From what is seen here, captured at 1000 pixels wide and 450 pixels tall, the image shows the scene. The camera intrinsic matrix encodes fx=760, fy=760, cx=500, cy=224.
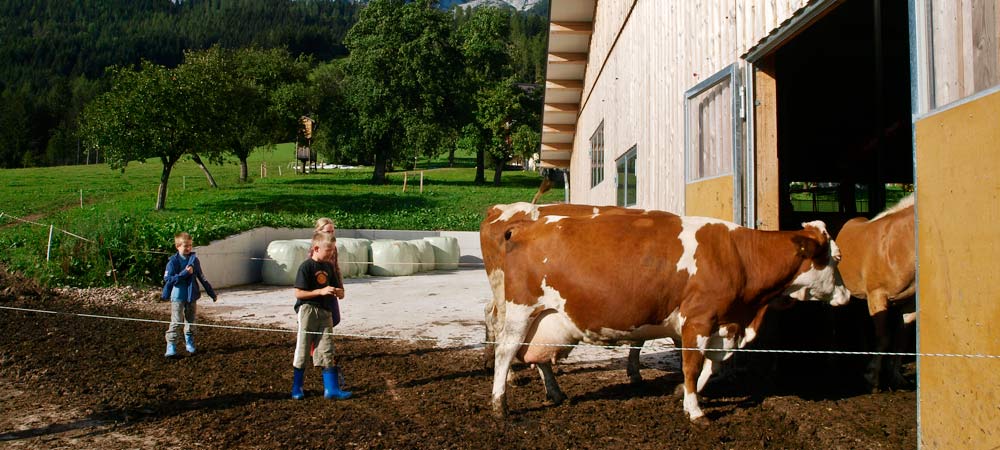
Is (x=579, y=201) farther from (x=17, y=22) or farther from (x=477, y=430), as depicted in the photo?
(x=17, y=22)

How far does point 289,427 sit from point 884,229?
5371 mm

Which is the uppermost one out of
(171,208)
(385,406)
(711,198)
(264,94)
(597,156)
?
(264,94)

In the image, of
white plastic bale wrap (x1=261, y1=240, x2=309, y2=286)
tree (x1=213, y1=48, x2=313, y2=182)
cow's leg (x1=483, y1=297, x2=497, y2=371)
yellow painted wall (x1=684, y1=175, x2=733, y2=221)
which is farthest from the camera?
tree (x1=213, y1=48, x2=313, y2=182)

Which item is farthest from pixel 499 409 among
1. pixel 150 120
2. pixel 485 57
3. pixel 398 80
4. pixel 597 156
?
pixel 485 57

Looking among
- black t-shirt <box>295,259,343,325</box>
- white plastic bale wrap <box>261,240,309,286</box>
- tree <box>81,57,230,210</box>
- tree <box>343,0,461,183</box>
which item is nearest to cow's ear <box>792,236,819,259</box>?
black t-shirt <box>295,259,343,325</box>

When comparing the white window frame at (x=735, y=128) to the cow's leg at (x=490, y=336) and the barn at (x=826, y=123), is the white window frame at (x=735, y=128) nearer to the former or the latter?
the barn at (x=826, y=123)

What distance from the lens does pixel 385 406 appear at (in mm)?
Result: 6242

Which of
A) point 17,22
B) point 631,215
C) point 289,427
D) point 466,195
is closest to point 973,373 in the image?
point 631,215

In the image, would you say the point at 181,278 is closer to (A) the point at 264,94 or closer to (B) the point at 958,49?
(B) the point at 958,49

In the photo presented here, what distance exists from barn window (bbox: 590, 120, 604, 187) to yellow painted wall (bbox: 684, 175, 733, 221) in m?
8.09

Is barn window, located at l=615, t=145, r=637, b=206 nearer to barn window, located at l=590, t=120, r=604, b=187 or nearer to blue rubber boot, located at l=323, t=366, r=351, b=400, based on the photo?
barn window, located at l=590, t=120, r=604, b=187

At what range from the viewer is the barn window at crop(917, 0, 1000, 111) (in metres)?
3.76

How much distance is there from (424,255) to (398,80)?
3301 centimetres

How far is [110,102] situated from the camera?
31.3 meters
